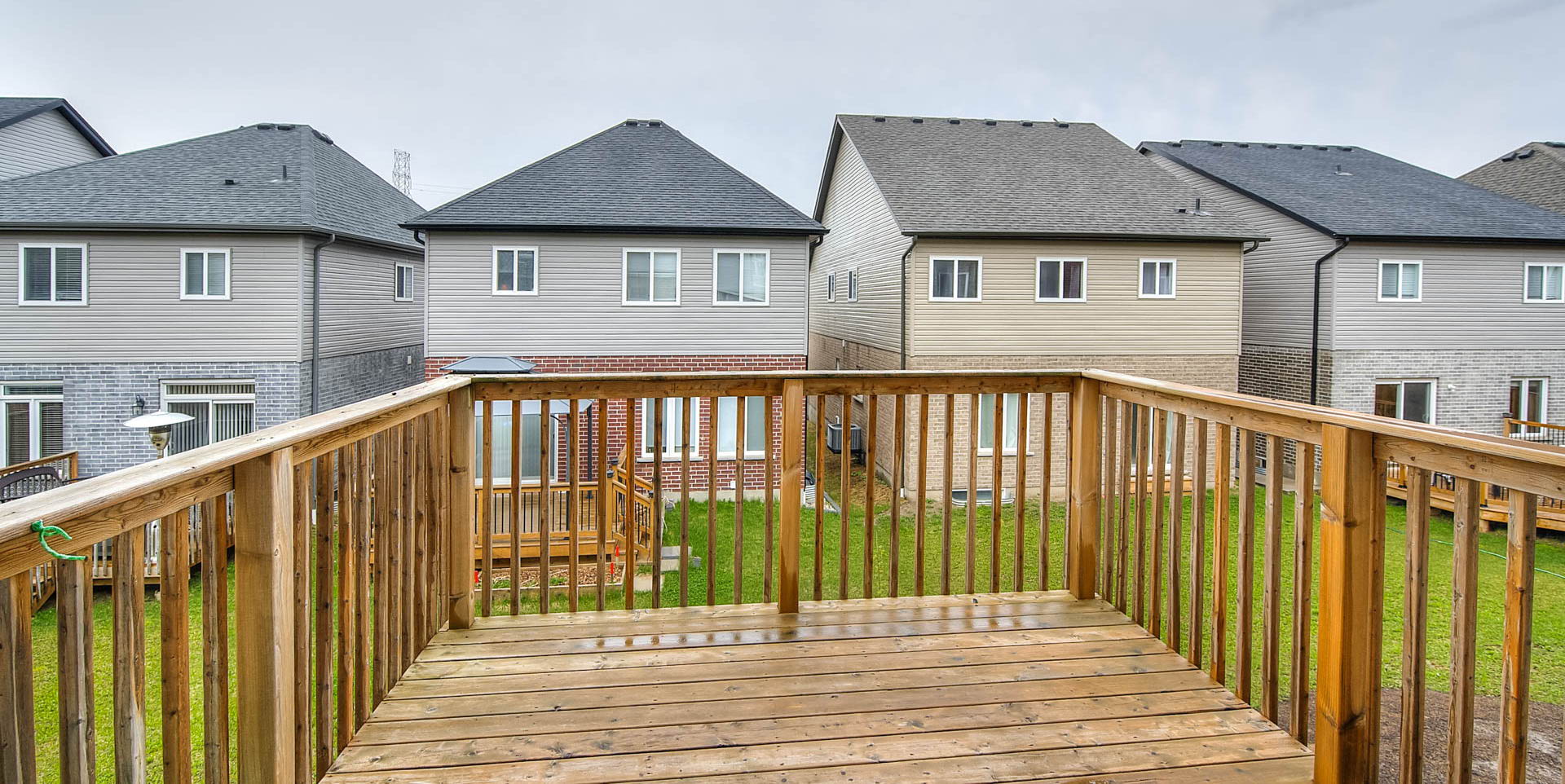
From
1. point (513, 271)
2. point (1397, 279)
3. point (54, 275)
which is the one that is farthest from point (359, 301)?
point (1397, 279)

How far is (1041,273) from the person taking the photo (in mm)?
15719

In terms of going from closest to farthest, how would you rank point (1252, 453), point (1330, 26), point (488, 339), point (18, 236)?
point (1252, 453) < point (18, 236) < point (488, 339) < point (1330, 26)

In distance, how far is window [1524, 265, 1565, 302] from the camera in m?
17.7

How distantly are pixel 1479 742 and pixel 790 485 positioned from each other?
168 inches

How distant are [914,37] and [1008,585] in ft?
76.6

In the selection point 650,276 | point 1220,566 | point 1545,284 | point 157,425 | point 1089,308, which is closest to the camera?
point 1220,566

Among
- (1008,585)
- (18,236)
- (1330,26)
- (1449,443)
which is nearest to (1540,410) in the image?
(1330,26)

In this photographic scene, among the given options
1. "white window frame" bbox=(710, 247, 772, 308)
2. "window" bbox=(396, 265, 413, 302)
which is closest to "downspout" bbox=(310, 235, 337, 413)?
"window" bbox=(396, 265, 413, 302)

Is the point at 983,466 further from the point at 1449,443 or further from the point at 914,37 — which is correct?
the point at 914,37

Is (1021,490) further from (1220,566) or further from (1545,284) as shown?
(1545,284)

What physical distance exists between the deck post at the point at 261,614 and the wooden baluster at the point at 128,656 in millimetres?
413

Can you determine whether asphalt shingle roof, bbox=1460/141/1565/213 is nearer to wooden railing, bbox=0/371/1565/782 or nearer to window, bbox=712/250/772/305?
window, bbox=712/250/772/305

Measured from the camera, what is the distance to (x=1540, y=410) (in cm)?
1800

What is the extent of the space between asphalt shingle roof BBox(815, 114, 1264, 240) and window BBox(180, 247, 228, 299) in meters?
10.7
